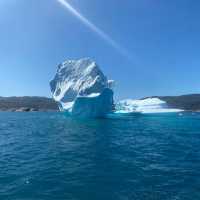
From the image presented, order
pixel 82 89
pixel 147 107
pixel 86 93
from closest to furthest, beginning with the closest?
pixel 86 93
pixel 82 89
pixel 147 107

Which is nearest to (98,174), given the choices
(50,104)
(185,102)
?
(185,102)

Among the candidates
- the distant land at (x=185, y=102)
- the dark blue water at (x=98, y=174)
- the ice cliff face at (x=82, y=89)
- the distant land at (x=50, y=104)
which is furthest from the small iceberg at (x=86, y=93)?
the distant land at (x=50, y=104)

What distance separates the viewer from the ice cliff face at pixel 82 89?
50.7 metres

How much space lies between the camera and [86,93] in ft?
171

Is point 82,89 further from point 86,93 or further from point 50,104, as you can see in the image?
point 50,104

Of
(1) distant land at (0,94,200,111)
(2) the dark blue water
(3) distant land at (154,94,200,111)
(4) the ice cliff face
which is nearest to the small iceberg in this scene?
(4) the ice cliff face

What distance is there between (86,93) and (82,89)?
1.39 metres

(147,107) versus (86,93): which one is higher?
(86,93)

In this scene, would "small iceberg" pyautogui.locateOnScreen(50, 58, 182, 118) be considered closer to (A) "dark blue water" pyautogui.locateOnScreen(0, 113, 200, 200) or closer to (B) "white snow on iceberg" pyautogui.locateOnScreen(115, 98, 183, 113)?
(B) "white snow on iceberg" pyautogui.locateOnScreen(115, 98, 183, 113)

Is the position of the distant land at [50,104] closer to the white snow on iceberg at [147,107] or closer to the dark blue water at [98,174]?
the white snow on iceberg at [147,107]

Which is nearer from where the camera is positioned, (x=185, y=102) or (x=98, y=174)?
(x=98, y=174)

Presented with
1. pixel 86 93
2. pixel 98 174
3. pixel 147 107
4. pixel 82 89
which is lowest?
pixel 98 174

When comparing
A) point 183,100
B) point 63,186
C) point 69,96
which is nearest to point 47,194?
point 63,186

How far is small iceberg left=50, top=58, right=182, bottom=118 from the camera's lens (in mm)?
51125
